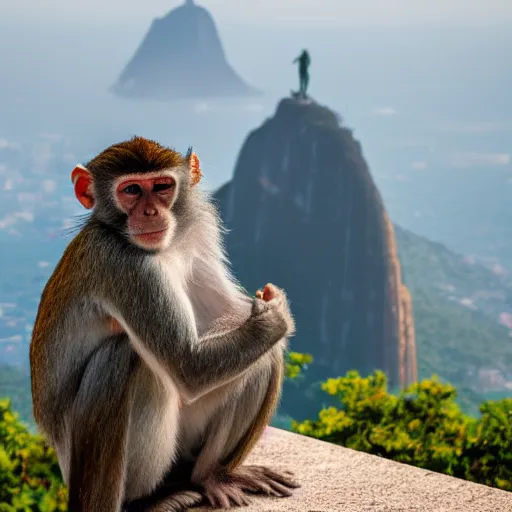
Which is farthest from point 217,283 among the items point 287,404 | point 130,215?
point 287,404

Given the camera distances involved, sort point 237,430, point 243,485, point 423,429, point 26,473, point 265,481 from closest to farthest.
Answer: point 237,430
point 243,485
point 265,481
point 26,473
point 423,429

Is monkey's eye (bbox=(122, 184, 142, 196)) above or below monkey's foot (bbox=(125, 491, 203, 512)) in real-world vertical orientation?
above

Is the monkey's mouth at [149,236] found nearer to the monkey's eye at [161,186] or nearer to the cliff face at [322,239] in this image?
the monkey's eye at [161,186]

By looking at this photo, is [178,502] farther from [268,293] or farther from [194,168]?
[194,168]

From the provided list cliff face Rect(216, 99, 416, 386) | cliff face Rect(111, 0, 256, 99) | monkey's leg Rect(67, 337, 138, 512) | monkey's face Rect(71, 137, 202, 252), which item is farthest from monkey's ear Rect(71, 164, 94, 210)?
cliff face Rect(111, 0, 256, 99)

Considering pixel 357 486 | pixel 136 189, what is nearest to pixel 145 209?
pixel 136 189

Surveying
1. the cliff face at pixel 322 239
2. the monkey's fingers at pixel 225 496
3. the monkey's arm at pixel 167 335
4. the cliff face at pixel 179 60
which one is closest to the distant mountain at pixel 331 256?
the cliff face at pixel 322 239

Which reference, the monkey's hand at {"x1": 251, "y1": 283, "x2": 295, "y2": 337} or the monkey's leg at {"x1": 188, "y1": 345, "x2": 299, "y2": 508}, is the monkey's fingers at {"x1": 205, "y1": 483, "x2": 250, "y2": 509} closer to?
the monkey's leg at {"x1": 188, "y1": 345, "x2": 299, "y2": 508}
